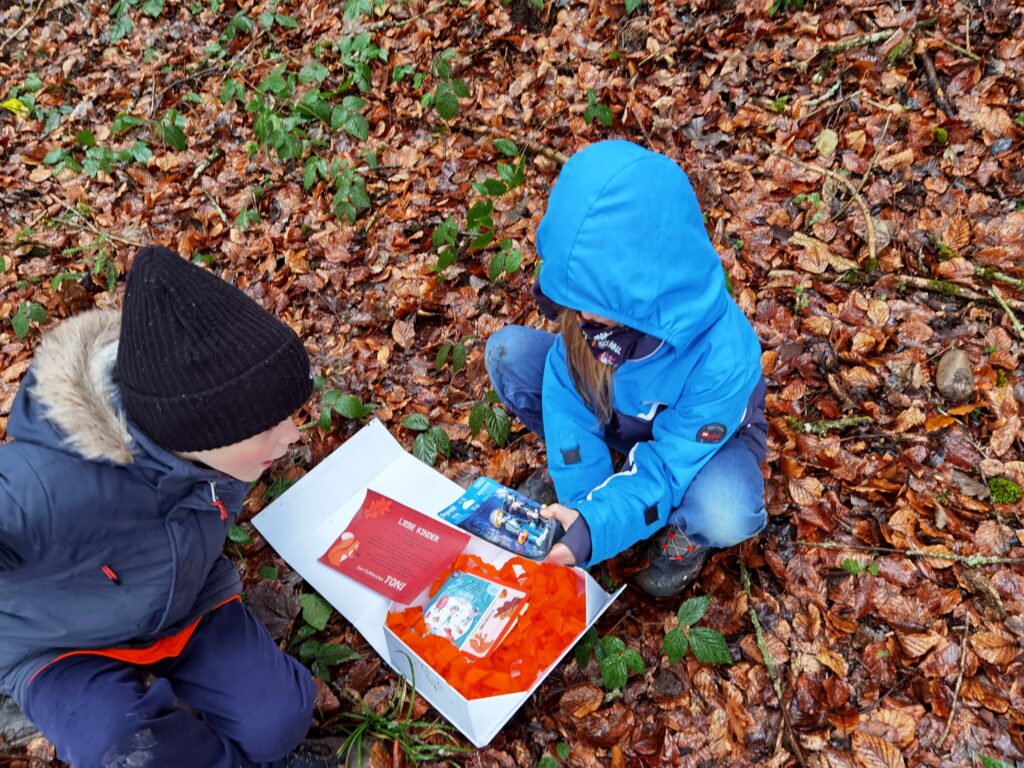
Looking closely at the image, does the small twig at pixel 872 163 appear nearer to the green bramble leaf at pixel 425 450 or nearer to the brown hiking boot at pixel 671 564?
the brown hiking boot at pixel 671 564

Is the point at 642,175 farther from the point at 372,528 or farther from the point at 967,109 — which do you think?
the point at 967,109

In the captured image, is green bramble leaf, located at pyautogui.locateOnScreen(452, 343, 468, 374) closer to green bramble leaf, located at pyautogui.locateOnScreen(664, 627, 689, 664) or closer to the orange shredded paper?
the orange shredded paper

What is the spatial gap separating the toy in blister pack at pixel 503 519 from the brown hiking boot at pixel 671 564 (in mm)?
366

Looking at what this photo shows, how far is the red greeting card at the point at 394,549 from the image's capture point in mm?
2332

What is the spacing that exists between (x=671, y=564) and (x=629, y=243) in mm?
1235

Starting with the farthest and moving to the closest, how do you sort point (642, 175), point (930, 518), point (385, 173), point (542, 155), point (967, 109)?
point (385, 173) → point (542, 155) → point (967, 109) → point (930, 518) → point (642, 175)

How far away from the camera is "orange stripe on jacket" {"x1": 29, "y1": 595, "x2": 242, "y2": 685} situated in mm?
1851

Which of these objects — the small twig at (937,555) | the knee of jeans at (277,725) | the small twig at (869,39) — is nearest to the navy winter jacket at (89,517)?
the knee of jeans at (277,725)

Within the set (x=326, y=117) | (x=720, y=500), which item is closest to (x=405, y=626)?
(x=720, y=500)

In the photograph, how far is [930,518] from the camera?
86.2 inches

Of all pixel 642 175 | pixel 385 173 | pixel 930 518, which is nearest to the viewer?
pixel 642 175

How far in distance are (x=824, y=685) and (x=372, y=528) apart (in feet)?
5.33

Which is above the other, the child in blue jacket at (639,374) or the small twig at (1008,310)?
the child in blue jacket at (639,374)

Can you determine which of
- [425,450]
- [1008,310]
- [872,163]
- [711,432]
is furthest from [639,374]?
[872,163]
